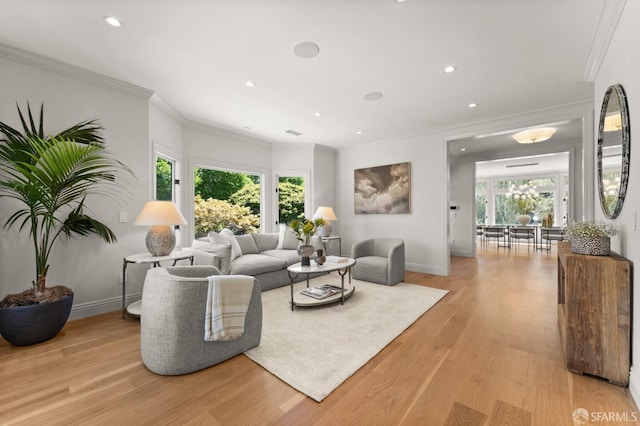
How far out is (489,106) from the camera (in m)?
3.93

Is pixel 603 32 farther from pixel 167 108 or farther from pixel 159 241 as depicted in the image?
pixel 167 108

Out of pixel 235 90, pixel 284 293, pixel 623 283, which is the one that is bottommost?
pixel 284 293

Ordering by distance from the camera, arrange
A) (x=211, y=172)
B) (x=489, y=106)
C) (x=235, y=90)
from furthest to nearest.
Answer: (x=211, y=172) → (x=489, y=106) → (x=235, y=90)

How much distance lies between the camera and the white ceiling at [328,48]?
2020 millimetres

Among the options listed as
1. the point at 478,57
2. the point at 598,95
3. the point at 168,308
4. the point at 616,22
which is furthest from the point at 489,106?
the point at 168,308

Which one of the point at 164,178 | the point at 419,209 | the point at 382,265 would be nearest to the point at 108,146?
the point at 164,178

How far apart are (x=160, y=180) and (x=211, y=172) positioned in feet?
5.10

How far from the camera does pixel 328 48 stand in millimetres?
2486

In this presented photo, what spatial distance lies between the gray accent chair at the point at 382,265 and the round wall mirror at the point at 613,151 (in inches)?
96.5

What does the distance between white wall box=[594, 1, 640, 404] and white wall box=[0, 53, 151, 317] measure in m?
4.70

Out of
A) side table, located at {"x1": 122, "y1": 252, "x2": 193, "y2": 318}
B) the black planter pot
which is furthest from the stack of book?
the black planter pot

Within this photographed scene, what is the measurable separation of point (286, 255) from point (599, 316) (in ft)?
12.3

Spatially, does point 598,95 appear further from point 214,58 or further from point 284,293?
point 284,293

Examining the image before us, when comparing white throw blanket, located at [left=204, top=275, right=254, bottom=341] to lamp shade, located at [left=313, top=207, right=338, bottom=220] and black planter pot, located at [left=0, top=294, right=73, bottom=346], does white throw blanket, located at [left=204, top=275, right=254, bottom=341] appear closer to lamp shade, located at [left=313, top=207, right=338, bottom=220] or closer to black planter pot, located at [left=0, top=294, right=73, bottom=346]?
black planter pot, located at [left=0, top=294, right=73, bottom=346]
